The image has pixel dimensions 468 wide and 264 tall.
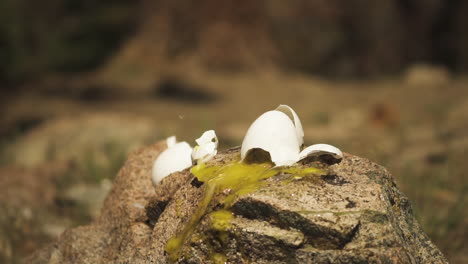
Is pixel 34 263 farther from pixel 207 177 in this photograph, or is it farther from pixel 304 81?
pixel 304 81

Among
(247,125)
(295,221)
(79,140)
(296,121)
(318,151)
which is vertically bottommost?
(295,221)

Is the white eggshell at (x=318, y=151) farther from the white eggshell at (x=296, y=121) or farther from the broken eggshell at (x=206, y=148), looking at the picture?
the broken eggshell at (x=206, y=148)

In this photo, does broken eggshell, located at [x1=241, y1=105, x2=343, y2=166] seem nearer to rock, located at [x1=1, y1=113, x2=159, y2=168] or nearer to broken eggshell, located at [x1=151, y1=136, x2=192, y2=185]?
broken eggshell, located at [x1=151, y1=136, x2=192, y2=185]

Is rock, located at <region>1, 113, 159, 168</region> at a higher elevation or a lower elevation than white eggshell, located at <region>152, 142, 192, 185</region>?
higher

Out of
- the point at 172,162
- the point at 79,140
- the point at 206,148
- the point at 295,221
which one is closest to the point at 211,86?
the point at 79,140

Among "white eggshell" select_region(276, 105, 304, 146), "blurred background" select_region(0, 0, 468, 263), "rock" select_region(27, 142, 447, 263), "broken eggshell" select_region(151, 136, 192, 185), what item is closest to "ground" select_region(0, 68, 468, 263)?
"blurred background" select_region(0, 0, 468, 263)

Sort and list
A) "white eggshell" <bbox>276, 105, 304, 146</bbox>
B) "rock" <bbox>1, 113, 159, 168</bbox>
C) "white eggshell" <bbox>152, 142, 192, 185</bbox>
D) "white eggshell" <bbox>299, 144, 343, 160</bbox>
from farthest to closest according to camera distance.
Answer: "rock" <bbox>1, 113, 159, 168</bbox> → "white eggshell" <bbox>152, 142, 192, 185</bbox> → "white eggshell" <bbox>276, 105, 304, 146</bbox> → "white eggshell" <bbox>299, 144, 343, 160</bbox>

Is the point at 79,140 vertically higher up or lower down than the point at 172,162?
higher up

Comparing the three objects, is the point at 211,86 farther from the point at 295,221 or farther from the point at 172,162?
the point at 295,221
